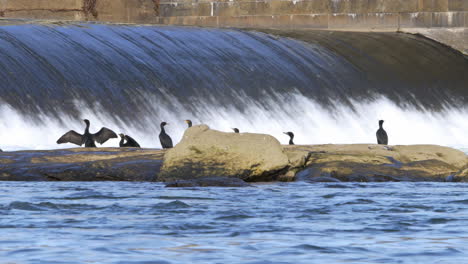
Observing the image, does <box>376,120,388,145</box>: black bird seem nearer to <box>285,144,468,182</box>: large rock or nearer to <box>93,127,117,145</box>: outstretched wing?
<box>285,144,468,182</box>: large rock

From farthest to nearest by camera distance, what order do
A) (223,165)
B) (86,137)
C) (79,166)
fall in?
(86,137) → (79,166) → (223,165)

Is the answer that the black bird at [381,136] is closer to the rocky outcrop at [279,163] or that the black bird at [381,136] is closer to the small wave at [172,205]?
the rocky outcrop at [279,163]

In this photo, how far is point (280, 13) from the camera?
137 ft

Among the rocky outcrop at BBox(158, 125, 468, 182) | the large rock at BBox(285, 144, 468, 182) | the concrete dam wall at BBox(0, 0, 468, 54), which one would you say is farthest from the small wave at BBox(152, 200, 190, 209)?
the concrete dam wall at BBox(0, 0, 468, 54)

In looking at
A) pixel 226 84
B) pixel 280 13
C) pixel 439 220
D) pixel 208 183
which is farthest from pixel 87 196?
pixel 280 13

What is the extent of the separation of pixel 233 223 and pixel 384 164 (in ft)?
23.0

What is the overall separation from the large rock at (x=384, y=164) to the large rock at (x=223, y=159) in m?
0.82

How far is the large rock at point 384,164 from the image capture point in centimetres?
1930

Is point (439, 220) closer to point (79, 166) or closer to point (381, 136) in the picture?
point (79, 166)

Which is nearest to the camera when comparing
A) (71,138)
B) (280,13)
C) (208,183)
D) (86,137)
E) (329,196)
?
(329,196)

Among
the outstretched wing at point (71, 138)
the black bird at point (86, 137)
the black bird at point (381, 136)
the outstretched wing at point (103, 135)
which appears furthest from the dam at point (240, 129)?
the black bird at point (381, 136)

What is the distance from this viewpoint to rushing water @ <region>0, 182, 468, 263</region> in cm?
1101

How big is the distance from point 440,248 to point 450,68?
1112 inches

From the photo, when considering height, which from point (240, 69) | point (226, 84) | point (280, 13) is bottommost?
point (226, 84)
